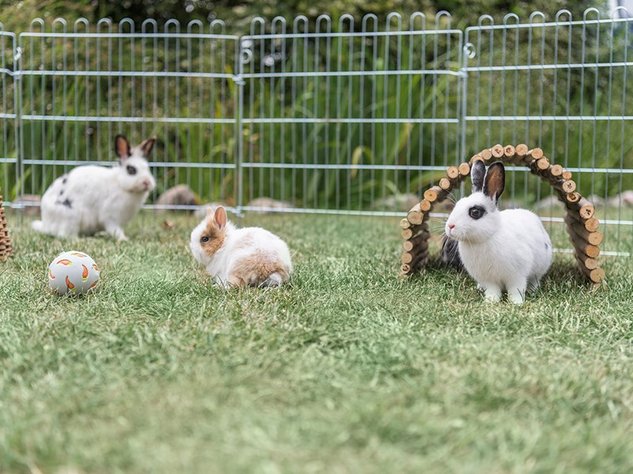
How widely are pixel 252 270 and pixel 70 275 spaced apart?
661 mm

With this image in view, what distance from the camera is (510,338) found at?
2.58 m

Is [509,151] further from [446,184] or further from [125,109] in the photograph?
[125,109]

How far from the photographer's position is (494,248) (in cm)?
315

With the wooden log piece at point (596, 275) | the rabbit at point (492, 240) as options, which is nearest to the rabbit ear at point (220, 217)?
the rabbit at point (492, 240)

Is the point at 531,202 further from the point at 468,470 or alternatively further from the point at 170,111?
the point at 468,470

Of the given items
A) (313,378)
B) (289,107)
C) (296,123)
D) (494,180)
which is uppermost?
(289,107)

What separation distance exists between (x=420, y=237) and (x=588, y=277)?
716 millimetres

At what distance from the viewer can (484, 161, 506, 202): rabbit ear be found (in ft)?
10.1

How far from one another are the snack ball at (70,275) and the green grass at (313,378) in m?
0.06

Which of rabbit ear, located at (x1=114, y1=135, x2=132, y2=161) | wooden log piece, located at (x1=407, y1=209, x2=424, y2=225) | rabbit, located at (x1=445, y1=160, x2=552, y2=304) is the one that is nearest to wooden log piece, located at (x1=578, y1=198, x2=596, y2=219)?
rabbit, located at (x1=445, y1=160, x2=552, y2=304)

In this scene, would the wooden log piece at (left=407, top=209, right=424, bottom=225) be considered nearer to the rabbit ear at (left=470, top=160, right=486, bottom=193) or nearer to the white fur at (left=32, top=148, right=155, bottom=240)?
the rabbit ear at (left=470, top=160, right=486, bottom=193)

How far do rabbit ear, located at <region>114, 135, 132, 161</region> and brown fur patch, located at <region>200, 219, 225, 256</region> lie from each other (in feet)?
5.45

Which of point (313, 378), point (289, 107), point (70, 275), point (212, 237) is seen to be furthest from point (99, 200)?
point (313, 378)

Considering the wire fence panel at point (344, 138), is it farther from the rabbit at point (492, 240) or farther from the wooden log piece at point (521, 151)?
the rabbit at point (492, 240)
